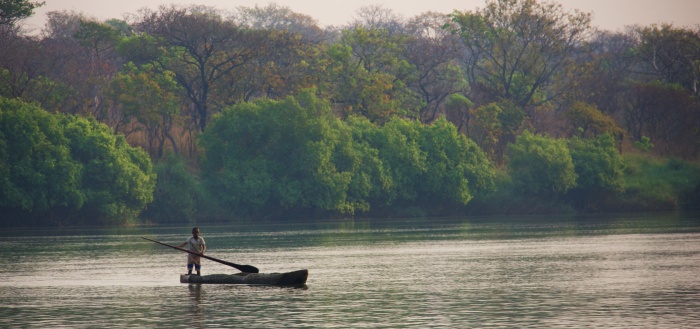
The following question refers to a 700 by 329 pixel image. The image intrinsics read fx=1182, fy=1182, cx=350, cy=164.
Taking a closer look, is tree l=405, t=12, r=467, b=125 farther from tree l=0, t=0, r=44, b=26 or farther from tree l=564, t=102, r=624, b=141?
tree l=0, t=0, r=44, b=26

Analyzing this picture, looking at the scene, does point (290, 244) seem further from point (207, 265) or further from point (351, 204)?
point (351, 204)

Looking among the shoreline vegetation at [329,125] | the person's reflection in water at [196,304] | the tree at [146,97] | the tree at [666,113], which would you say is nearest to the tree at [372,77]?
the shoreline vegetation at [329,125]

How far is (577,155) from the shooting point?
371ft

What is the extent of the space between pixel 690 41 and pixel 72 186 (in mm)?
70622

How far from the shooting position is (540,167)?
10894 centimetres

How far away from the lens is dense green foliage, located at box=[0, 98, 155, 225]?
88.2m

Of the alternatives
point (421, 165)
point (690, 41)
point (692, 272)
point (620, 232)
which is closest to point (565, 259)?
point (692, 272)

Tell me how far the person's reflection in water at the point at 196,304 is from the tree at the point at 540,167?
70.3 meters

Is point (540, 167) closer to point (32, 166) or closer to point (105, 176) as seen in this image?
point (105, 176)

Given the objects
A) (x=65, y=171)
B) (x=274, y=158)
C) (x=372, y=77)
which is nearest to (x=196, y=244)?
(x=65, y=171)

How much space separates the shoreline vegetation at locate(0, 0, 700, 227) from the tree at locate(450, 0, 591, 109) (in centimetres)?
21

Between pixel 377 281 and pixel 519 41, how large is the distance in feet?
269

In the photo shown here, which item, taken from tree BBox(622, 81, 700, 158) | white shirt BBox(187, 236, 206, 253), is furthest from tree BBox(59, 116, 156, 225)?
tree BBox(622, 81, 700, 158)

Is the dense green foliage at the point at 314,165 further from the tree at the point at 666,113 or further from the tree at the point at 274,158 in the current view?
the tree at the point at 666,113
